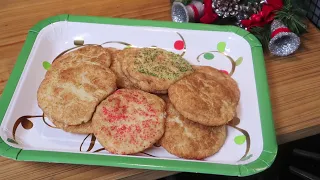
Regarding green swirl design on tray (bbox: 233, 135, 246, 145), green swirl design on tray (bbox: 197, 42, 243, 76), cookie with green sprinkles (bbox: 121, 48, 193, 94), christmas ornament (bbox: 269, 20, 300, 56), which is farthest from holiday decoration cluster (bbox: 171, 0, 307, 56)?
green swirl design on tray (bbox: 233, 135, 246, 145)

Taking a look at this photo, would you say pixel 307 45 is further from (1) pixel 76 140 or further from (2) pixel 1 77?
(2) pixel 1 77

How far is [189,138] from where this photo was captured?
38.3 inches

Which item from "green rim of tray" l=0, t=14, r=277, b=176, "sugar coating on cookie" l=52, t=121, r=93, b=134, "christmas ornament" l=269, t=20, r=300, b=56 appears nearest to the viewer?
"green rim of tray" l=0, t=14, r=277, b=176

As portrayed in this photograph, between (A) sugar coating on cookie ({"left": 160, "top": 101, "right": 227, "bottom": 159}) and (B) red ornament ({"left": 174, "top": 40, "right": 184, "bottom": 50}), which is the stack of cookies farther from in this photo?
(B) red ornament ({"left": 174, "top": 40, "right": 184, "bottom": 50})

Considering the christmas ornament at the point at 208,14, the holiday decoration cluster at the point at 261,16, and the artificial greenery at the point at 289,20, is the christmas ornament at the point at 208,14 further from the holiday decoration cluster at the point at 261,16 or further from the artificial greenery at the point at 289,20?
the artificial greenery at the point at 289,20

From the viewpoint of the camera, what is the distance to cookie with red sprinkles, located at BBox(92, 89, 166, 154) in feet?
3.07

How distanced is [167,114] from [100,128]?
0.18 meters

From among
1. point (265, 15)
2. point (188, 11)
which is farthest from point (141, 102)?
point (265, 15)

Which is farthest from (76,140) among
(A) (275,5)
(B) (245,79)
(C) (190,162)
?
(A) (275,5)

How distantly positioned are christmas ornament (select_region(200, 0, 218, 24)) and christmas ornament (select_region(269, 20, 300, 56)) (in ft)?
0.64

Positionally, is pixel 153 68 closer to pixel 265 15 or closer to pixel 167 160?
pixel 167 160

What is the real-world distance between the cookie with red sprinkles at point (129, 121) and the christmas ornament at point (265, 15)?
44cm

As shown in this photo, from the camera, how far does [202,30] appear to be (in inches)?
48.4

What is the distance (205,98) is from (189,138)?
12cm
